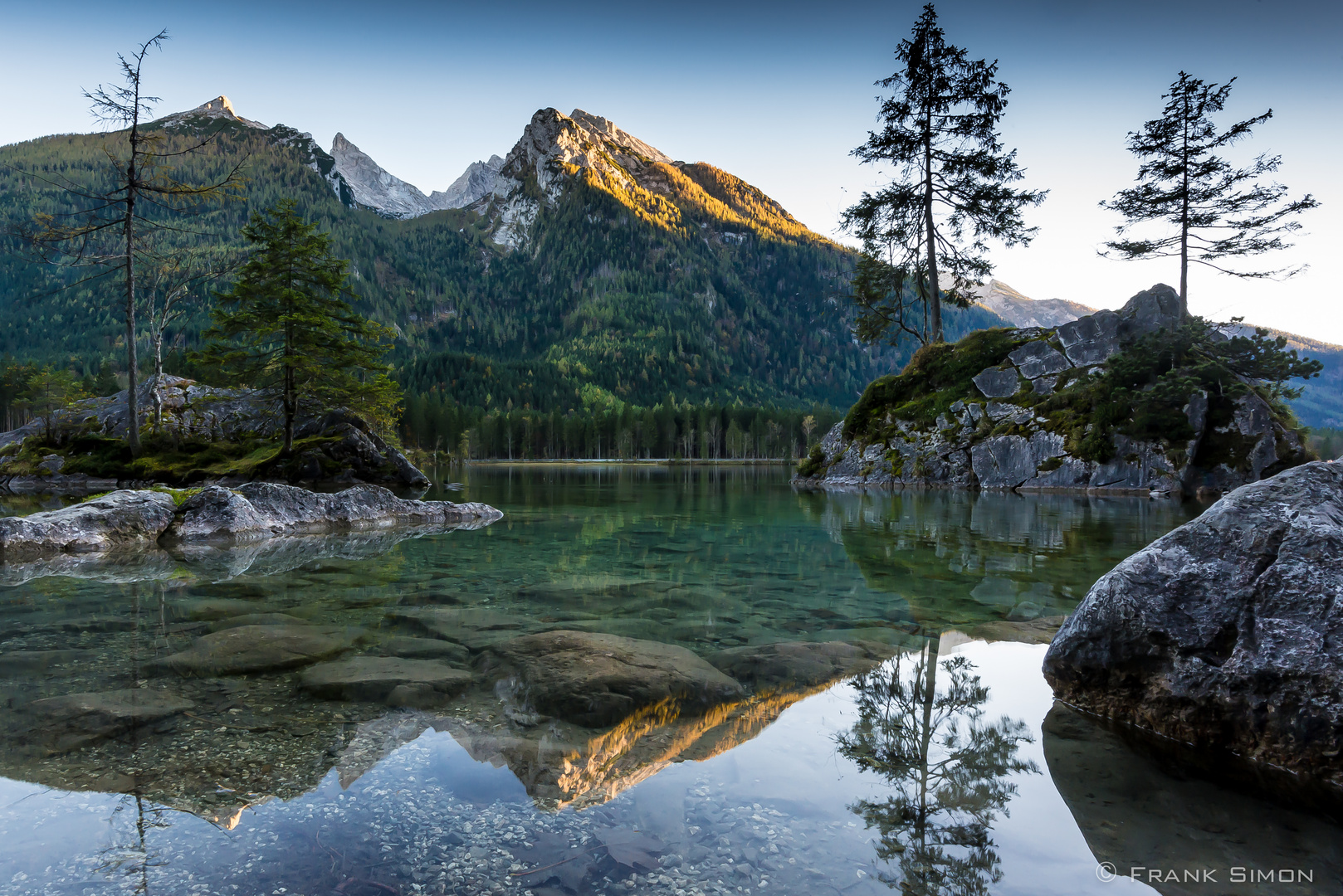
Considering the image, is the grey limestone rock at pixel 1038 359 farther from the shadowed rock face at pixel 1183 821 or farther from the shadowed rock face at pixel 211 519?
the shadowed rock face at pixel 1183 821

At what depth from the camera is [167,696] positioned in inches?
187

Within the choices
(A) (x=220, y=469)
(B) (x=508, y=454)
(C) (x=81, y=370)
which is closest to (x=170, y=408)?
(A) (x=220, y=469)

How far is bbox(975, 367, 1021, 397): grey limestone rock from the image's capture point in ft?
105

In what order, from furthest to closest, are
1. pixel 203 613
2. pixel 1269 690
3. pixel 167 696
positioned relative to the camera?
pixel 203 613 → pixel 167 696 → pixel 1269 690

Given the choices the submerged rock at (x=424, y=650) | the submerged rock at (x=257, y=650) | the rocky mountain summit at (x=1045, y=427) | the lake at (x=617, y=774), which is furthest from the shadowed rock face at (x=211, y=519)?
the rocky mountain summit at (x=1045, y=427)

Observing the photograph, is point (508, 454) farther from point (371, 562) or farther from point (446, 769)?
point (446, 769)

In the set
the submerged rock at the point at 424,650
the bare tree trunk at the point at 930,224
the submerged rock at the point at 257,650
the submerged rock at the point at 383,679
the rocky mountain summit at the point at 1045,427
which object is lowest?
the submerged rock at the point at 424,650

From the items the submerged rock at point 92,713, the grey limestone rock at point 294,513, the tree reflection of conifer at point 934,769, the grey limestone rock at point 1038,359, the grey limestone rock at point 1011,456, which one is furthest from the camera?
the grey limestone rock at point 1038,359

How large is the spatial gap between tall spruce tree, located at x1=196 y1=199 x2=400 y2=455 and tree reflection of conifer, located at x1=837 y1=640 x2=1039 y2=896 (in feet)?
75.9

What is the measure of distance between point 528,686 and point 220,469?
85.1 feet

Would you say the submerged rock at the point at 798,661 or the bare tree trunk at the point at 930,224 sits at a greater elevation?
the bare tree trunk at the point at 930,224

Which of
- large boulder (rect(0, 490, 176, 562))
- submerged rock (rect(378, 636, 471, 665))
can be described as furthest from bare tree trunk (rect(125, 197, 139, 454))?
submerged rock (rect(378, 636, 471, 665))

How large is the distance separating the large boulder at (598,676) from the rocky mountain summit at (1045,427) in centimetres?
2758

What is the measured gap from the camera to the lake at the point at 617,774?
9.20 ft
